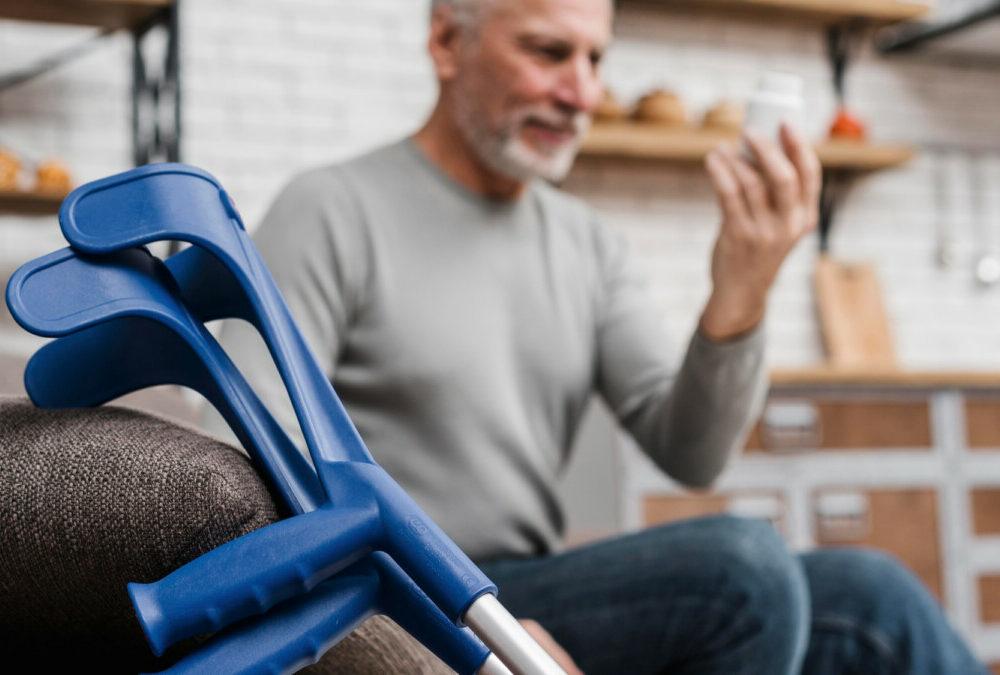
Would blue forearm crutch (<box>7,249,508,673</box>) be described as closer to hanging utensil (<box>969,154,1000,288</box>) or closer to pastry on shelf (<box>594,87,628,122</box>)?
pastry on shelf (<box>594,87,628,122</box>)

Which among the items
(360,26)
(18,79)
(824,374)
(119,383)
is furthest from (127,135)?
(119,383)

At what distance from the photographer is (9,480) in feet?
1.40

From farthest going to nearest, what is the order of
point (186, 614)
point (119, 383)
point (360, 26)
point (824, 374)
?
point (360, 26) < point (824, 374) < point (119, 383) < point (186, 614)

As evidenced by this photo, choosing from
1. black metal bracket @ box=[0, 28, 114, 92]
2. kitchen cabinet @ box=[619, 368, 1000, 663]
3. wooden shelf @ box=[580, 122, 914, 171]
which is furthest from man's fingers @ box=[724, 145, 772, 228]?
black metal bracket @ box=[0, 28, 114, 92]

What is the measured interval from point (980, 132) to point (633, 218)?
1403 millimetres

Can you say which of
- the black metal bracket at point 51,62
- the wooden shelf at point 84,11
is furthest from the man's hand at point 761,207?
the black metal bracket at point 51,62

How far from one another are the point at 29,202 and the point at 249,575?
96.1 inches

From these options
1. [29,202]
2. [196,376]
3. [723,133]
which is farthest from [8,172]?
[196,376]

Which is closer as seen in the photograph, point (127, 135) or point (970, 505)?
point (970, 505)

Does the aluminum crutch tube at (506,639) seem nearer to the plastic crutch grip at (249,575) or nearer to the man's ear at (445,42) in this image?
the plastic crutch grip at (249,575)

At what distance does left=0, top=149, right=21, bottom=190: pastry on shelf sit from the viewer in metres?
2.50

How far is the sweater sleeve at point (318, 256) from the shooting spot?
1.15m

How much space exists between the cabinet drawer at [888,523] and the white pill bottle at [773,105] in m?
1.79

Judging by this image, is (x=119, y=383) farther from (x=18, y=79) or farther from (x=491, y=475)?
Result: (x=18, y=79)
